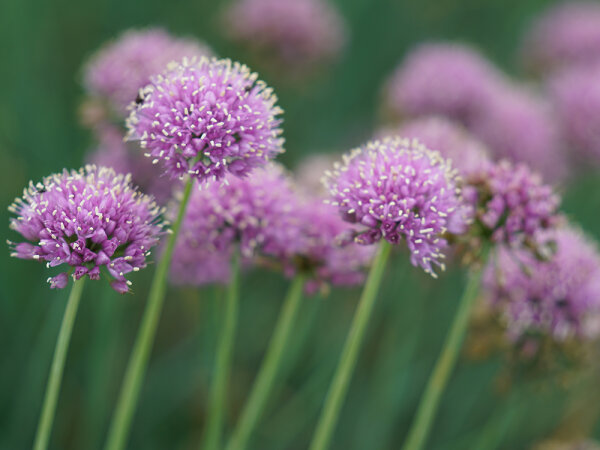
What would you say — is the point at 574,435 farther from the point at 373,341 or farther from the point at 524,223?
the point at 524,223

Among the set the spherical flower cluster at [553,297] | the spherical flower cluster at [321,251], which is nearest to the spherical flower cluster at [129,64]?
the spherical flower cluster at [321,251]

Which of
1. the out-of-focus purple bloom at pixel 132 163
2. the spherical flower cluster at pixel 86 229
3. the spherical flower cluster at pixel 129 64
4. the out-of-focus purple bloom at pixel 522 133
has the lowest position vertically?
the spherical flower cluster at pixel 86 229

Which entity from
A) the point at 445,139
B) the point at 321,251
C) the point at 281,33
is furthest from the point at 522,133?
the point at 321,251

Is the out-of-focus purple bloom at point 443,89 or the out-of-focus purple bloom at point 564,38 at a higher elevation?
the out-of-focus purple bloom at point 564,38

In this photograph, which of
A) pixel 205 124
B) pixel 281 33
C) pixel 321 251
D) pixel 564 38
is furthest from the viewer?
pixel 564 38

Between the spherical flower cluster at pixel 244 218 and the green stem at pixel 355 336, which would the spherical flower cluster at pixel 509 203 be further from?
the spherical flower cluster at pixel 244 218

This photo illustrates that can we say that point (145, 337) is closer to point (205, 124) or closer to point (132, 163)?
point (205, 124)
